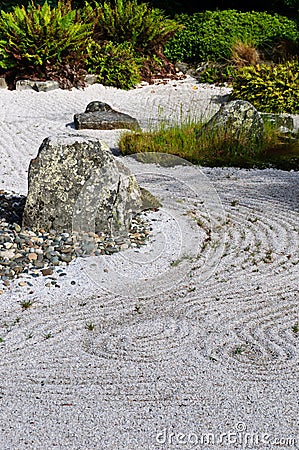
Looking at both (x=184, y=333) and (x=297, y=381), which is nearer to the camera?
(x=297, y=381)

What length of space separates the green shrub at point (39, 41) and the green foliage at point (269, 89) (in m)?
3.42

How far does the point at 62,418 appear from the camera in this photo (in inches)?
113

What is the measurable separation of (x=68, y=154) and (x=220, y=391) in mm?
2453

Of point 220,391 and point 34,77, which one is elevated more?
point 34,77

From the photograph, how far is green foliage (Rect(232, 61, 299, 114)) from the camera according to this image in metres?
10.2

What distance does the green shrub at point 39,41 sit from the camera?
37.6 feet

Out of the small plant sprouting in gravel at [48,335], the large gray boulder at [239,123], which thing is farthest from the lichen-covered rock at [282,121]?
the small plant sprouting in gravel at [48,335]

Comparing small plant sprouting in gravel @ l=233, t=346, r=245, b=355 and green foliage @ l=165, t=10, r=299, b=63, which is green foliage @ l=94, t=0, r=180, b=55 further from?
small plant sprouting in gravel @ l=233, t=346, r=245, b=355

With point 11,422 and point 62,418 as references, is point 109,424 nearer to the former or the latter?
point 62,418

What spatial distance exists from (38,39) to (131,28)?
97.3 inches

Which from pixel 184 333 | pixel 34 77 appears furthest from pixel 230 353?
pixel 34 77

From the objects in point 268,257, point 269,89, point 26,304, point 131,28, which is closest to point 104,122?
point 269,89

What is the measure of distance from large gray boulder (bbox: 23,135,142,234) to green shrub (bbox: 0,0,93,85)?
715 cm

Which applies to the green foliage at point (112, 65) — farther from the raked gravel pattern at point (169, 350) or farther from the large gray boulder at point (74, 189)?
the large gray boulder at point (74, 189)
